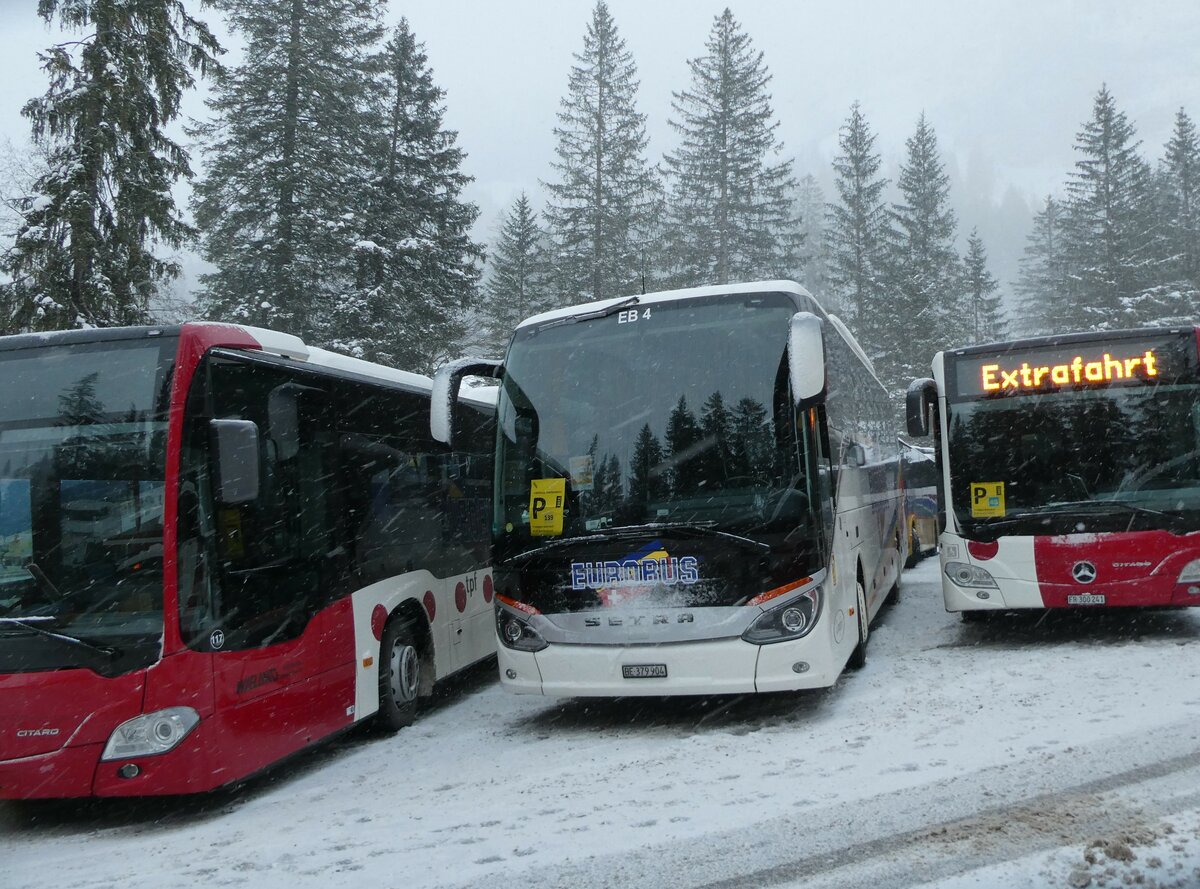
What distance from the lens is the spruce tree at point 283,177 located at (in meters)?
24.5

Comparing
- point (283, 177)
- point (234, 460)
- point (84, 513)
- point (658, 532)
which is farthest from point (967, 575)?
point (283, 177)

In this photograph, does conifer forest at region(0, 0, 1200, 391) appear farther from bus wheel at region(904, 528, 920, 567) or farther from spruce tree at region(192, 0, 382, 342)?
bus wheel at region(904, 528, 920, 567)

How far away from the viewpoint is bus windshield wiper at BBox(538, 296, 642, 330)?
26.9 ft

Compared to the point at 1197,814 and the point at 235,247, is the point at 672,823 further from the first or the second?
the point at 235,247

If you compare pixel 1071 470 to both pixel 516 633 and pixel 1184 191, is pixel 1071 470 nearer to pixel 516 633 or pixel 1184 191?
pixel 516 633

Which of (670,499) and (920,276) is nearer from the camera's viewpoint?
(670,499)

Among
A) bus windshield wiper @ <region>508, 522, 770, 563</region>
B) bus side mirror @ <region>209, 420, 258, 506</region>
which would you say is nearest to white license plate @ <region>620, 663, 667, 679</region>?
bus windshield wiper @ <region>508, 522, 770, 563</region>

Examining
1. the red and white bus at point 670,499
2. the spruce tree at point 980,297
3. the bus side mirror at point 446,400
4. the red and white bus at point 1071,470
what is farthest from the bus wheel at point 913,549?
the spruce tree at point 980,297

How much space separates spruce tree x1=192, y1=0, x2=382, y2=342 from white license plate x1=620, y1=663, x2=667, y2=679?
18.9m

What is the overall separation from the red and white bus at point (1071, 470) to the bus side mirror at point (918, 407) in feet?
0.06

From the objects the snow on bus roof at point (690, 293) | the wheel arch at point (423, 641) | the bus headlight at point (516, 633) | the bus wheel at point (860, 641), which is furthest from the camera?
the bus wheel at point (860, 641)

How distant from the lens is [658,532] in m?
7.50

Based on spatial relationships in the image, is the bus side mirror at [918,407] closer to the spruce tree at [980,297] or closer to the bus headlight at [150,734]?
the bus headlight at [150,734]

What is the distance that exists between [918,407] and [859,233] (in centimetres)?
3735
